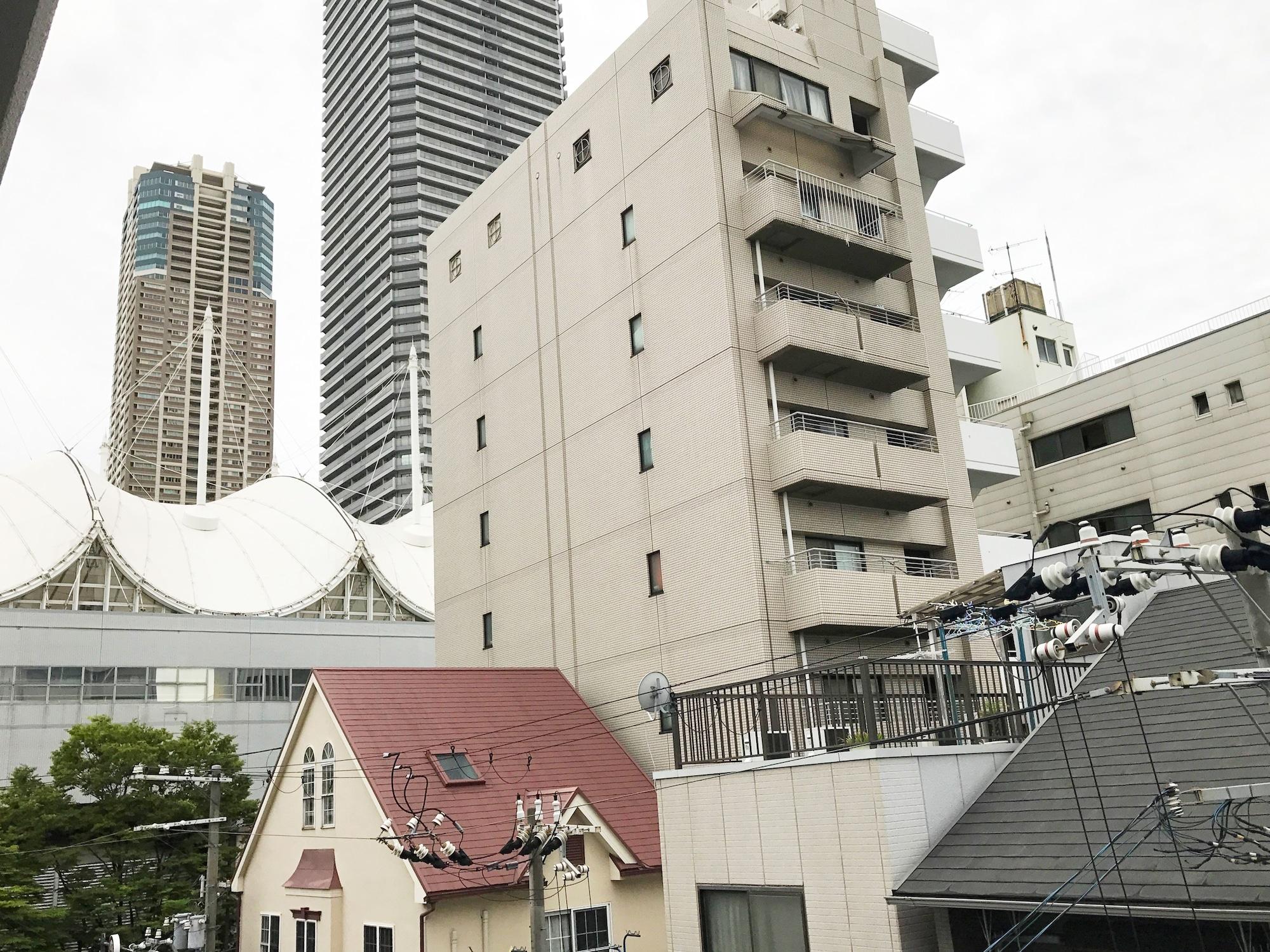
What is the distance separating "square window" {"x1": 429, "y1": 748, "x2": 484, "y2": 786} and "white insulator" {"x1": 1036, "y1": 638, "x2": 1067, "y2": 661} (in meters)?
16.7

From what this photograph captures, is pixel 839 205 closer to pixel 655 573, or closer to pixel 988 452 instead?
pixel 988 452

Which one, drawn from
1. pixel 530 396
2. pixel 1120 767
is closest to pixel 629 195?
pixel 530 396

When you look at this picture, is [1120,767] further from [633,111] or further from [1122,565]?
[633,111]

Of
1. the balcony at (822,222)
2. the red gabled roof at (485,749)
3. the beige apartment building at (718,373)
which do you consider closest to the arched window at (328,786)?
the red gabled roof at (485,749)

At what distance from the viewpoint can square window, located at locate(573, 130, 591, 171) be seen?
3372 centimetres

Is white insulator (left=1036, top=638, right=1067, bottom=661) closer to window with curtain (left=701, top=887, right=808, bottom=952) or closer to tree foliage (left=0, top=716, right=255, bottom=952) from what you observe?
window with curtain (left=701, top=887, right=808, bottom=952)

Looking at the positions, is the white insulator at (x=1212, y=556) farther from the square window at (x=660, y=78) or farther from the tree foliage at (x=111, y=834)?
the tree foliage at (x=111, y=834)

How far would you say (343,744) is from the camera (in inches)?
966

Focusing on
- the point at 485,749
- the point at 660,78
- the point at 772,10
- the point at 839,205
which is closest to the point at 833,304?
the point at 839,205

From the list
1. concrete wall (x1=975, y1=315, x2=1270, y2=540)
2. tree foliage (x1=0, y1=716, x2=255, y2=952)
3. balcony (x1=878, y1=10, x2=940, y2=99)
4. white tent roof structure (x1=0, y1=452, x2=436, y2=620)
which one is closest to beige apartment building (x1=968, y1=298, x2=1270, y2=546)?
concrete wall (x1=975, y1=315, x2=1270, y2=540)

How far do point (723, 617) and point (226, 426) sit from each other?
18555 cm

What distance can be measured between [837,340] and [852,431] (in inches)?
110

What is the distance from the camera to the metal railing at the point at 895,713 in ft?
47.8

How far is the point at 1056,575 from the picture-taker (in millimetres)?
8648
